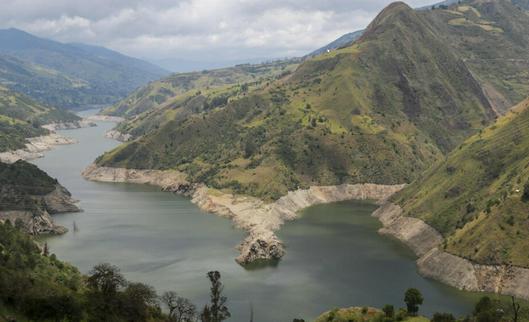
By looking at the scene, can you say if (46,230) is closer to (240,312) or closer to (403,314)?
(240,312)

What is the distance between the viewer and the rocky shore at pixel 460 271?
12875 cm

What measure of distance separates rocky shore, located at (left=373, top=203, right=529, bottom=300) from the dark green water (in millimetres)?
3044

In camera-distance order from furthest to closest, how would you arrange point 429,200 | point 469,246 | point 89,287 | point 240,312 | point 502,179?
point 429,200 → point 502,179 → point 469,246 → point 240,312 → point 89,287

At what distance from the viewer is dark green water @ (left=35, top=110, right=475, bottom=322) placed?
418 feet

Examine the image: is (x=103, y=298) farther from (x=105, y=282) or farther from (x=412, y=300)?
(x=412, y=300)

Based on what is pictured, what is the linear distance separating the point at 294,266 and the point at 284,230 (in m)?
40.1

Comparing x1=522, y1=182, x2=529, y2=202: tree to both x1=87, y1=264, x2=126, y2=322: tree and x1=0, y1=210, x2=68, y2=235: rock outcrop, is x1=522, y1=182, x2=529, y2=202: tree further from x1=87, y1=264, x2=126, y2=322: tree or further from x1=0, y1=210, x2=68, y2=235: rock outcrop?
x1=0, y1=210, x2=68, y2=235: rock outcrop

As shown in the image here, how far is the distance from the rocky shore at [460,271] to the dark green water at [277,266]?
3044 millimetres

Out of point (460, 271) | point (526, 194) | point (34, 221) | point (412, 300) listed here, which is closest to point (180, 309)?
point (412, 300)

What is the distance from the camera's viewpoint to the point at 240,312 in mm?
119875

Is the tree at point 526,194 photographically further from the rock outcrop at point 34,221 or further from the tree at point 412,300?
the rock outcrop at point 34,221

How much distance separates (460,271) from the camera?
13762cm

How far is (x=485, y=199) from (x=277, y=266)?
175 feet

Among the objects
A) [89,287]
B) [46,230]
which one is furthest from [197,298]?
[46,230]
